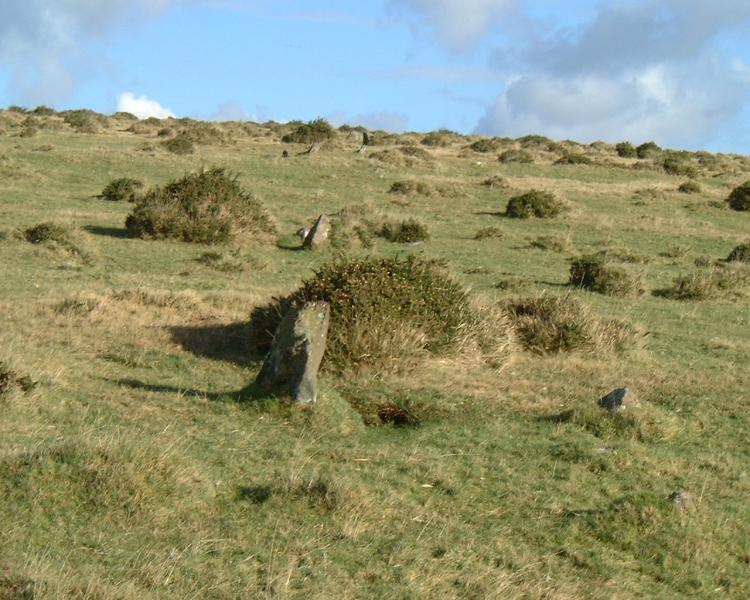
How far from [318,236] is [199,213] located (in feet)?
9.52

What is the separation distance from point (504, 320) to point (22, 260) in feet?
34.5

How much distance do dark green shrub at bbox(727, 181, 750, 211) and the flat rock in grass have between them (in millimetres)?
28170

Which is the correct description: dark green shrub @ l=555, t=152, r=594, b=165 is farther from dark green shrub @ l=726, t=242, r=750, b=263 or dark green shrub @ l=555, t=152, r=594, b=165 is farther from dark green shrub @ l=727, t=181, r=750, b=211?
dark green shrub @ l=726, t=242, r=750, b=263

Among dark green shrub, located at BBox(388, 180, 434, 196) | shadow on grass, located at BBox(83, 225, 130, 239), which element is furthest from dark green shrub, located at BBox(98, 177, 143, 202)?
dark green shrub, located at BBox(388, 180, 434, 196)

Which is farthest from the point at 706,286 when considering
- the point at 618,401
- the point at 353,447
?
A: the point at 353,447

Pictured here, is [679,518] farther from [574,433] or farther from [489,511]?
[574,433]

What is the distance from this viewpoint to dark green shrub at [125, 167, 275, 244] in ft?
79.2

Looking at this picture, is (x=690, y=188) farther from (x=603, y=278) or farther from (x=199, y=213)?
(x=199, y=213)

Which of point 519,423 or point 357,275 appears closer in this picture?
point 519,423

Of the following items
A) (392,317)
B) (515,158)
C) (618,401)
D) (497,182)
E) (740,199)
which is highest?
(515,158)

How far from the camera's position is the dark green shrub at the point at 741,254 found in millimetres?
26484

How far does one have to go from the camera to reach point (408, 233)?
2652cm

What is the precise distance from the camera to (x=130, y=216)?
2448 centimetres

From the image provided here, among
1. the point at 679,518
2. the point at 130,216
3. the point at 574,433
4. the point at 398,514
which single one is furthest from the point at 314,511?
the point at 130,216
